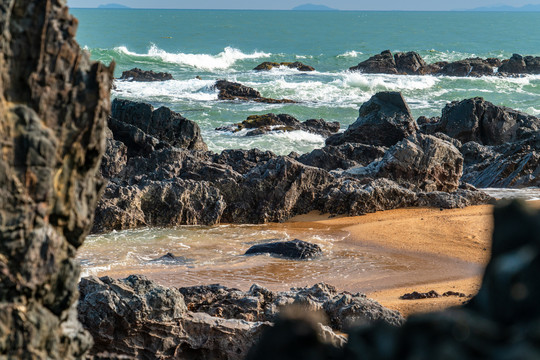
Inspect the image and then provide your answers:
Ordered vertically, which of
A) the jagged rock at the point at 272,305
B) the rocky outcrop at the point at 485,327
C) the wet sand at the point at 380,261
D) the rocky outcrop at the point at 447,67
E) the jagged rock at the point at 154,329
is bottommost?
the wet sand at the point at 380,261

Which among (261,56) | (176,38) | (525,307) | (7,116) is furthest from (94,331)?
(176,38)

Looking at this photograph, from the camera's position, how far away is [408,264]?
10.1 m

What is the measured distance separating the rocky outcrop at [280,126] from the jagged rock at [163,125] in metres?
6.86

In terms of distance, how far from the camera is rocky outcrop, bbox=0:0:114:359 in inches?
97.3

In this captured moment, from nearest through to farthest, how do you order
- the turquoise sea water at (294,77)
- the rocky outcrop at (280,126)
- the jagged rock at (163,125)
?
the jagged rock at (163,125) < the rocky outcrop at (280,126) < the turquoise sea water at (294,77)

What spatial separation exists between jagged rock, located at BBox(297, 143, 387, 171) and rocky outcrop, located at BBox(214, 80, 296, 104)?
18328 millimetres

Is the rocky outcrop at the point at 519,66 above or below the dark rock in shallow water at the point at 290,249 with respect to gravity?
above

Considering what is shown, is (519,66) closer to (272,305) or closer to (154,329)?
(272,305)

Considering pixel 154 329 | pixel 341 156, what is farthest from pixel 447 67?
pixel 154 329

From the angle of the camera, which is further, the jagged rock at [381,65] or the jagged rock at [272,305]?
the jagged rock at [381,65]

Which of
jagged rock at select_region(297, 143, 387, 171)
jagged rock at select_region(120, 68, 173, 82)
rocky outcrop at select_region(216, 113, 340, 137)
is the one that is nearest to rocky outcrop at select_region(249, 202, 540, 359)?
jagged rock at select_region(297, 143, 387, 171)

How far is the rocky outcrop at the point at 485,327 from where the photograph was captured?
1.75 metres

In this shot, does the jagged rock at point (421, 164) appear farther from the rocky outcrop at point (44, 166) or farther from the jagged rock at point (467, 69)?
the jagged rock at point (467, 69)

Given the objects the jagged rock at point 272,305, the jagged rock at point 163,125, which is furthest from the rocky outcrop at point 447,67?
the jagged rock at point 272,305
